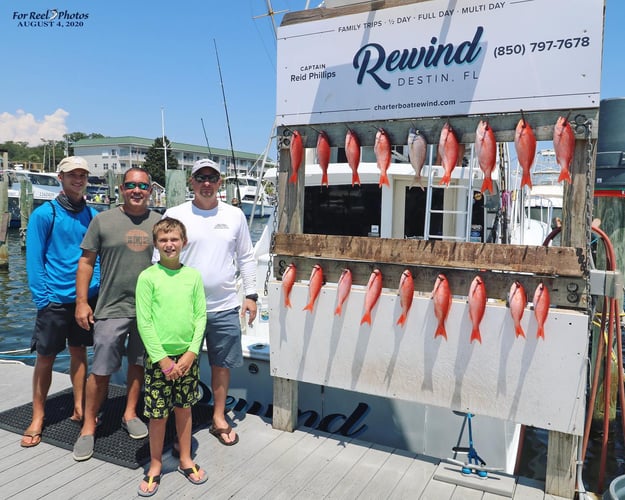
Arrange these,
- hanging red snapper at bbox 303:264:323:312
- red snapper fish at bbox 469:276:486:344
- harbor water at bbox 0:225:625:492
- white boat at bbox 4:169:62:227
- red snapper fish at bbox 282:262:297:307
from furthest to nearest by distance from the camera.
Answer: white boat at bbox 4:169:62:227
harbor water at bbox 0:225:625:492
red snapper fish at bbox 282:262:297:307
hanging red snapper at bbox 303:264:323:312
red snapper fish at bbox 469:276:486:344

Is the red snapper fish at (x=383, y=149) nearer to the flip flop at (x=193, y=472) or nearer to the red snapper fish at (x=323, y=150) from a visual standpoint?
the red snapper fish at (x=323, y=150)

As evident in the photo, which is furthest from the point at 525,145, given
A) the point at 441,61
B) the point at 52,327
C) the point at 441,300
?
the point at 52,327

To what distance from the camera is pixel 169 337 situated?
9.14ft

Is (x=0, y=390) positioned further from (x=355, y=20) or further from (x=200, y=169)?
(x=355, y=20)

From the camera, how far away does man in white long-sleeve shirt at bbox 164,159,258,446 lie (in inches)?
130

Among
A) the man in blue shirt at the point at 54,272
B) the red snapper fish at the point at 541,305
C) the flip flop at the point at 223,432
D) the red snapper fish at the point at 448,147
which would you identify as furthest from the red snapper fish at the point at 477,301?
the man in blue shirt at the point at 54,272

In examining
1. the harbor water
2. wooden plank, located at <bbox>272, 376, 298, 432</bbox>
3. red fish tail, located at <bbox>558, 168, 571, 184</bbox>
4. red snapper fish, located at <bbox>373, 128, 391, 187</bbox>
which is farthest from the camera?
the harbor water

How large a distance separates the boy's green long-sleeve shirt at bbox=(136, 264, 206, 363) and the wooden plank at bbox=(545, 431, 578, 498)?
2.07 meters

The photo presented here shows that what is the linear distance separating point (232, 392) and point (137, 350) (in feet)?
5.94

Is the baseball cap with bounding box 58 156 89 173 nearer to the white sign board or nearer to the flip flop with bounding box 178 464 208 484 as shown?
the white sign board

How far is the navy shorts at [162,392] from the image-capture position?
2.77m

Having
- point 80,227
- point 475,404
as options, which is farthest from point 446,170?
point 80,227

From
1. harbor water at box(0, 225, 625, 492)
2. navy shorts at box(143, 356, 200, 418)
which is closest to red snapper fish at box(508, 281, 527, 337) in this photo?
navy shorts at box(143, 356, 200, 418)

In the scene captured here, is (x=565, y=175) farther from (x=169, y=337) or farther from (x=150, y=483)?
(x=150, y=483)
